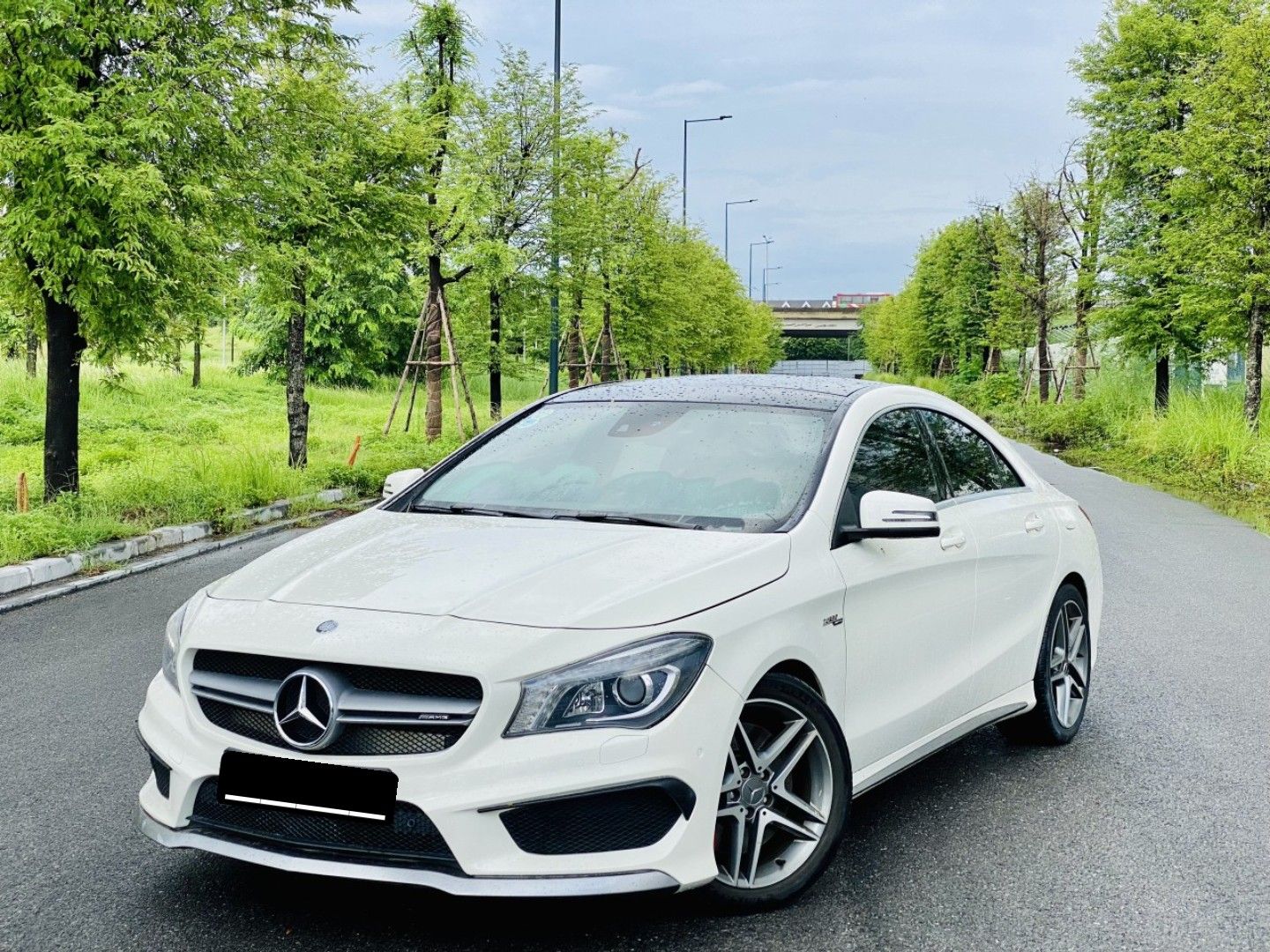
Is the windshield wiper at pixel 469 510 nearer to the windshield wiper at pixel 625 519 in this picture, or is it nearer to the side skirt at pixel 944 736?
the windshield wiper at pixel 625 519

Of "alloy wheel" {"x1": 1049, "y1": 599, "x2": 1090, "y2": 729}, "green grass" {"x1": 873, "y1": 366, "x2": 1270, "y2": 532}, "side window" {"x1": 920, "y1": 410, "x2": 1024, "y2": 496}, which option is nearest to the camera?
"side window" {"x1": 920, "y1": 410, "x2": 1024, "y2": 496}

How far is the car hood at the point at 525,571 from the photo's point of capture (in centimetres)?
309

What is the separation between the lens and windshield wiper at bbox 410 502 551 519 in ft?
13.2

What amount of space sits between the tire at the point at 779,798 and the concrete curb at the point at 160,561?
6.68 metres

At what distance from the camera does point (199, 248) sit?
37.3 ft

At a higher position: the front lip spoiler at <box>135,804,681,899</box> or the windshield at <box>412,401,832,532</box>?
the windshield at <box>412,401,832,532</box>

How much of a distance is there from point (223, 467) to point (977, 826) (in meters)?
11.3

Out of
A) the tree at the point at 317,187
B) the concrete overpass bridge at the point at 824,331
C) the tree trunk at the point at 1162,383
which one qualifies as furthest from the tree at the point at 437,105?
the concrete overpass bridge at the point at 824,331

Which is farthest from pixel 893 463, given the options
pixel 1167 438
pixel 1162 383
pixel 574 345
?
pixel 574 345

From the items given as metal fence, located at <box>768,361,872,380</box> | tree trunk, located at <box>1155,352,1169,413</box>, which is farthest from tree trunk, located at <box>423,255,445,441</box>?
metal fence, located at <box>768,361,872,380</box>

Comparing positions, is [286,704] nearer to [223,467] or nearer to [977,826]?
[977,826]

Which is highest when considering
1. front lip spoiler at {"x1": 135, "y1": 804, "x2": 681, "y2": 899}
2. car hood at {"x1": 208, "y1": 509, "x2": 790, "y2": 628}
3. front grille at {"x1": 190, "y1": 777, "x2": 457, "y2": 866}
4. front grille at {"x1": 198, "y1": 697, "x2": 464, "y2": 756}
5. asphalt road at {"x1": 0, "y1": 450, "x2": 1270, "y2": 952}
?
car hood at {"x1": 208, "y1": 509, "x2": 790, "y2": 628}

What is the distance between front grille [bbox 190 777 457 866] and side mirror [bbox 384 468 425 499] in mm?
1645

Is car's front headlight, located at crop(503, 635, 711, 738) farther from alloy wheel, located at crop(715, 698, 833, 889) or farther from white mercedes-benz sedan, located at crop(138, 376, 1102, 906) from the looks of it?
alloy wheel, located at crop(715, 698, 833, 889)
